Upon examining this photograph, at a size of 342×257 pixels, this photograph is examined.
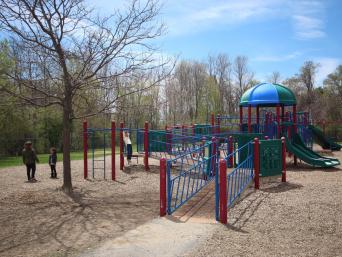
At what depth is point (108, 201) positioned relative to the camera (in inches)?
355

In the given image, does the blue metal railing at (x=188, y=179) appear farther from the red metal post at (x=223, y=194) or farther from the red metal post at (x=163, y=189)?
the red metal post at (x=223, y=194)

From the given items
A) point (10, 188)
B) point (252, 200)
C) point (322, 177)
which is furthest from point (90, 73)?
point (322, 177)

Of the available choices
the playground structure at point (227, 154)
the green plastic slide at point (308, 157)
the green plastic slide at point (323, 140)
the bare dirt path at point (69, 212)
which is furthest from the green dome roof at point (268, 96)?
the bare dirt path at point (69, 212)

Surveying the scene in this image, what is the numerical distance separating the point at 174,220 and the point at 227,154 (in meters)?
7.53

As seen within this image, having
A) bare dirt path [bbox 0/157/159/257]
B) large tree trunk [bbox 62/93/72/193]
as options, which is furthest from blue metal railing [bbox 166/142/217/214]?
large tree trunk [bbox 62/93/72/193]

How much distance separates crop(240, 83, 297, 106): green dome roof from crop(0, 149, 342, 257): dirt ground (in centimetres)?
555

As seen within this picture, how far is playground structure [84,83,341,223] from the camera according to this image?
288 inches

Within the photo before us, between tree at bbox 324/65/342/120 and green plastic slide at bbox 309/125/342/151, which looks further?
tree at bbox 324/65/342/120

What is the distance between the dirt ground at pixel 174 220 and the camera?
542cm

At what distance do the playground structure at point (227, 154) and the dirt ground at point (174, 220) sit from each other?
1.20 feet

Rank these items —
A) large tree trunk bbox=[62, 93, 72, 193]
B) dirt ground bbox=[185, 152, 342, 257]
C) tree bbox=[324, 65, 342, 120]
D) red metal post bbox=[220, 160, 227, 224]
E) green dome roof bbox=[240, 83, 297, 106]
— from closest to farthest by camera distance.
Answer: dirt ground bbox=[185, 152, 342, 257] < red metal post bbox=[220, 160, 227, 224] < large tree trunk bbox=[62, 93, 72, 193] < green dome roof bbox=[240, 83, 297, 106] < tree bbox=[324, 65, 342, 120]

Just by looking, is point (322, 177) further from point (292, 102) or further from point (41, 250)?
point (41, 250)

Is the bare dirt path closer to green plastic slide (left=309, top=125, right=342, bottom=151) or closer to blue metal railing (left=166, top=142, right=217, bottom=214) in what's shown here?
blue metal railing (left=166, top=142, right=217, bottom=214)

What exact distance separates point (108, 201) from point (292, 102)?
1040 cm
